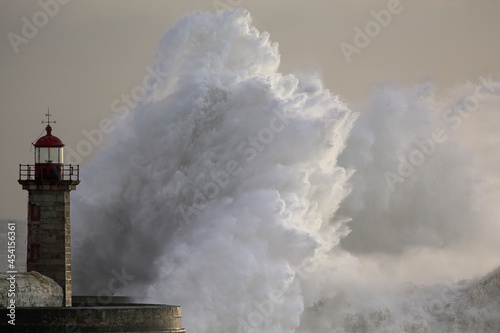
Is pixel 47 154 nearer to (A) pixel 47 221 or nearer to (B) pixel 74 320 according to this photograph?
(A) pixel 47 221

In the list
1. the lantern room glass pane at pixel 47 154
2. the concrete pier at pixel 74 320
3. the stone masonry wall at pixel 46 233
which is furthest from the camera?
the lantern room glass pane at pixel 47 154

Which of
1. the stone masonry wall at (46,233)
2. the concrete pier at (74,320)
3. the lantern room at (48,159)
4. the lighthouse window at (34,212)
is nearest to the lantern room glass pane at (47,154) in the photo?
the lantern room at (48,159)

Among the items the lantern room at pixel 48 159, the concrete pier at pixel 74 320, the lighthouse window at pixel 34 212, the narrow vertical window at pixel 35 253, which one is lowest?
the concrete pier at pixel 74 320

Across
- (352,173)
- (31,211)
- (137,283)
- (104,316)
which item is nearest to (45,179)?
(31,211)

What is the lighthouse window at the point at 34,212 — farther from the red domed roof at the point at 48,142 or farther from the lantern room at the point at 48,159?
the red domed roof at the point at 48,142

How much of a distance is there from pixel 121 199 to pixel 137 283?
4.89m

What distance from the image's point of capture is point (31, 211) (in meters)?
29.6

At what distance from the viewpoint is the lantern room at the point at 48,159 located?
2964 centimetres

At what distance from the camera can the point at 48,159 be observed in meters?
29.8

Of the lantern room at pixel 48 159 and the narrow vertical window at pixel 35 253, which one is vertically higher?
the lantern room at pixel 48 159

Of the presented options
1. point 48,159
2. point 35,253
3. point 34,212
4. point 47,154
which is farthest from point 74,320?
point 47,154

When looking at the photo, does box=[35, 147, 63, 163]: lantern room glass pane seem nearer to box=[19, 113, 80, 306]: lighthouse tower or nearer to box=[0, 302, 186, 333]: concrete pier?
box=[19, 113, 80, 306]: lighthouse tower

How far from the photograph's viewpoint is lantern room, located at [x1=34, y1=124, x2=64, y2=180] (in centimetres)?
2964

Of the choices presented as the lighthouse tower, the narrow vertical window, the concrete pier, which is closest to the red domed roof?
the lighthouse tower
